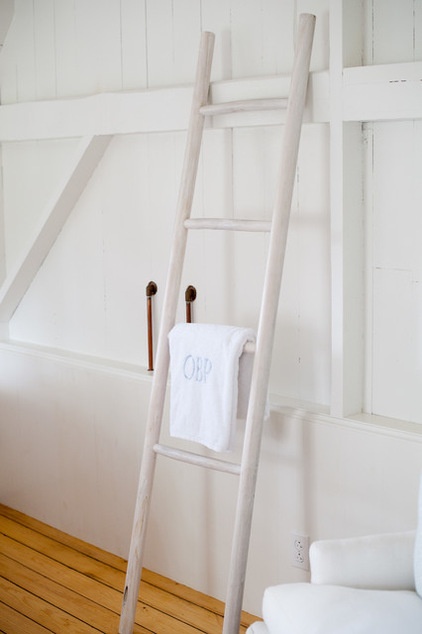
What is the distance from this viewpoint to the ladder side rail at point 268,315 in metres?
2.71

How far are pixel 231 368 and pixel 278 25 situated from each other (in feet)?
3.53

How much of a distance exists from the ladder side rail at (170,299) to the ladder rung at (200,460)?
0.06m

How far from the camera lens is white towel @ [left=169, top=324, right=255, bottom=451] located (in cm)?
278

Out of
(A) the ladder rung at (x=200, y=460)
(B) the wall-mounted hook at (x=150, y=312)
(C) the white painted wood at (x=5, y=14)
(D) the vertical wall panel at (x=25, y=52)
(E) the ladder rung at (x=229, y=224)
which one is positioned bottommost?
(A) the ladder rung at (x=200, y=460)

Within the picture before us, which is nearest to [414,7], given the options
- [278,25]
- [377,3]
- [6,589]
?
[377,3]

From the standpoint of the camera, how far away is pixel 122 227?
357 centimetres

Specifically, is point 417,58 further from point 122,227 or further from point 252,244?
point 122,227

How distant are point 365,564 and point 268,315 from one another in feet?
2.56

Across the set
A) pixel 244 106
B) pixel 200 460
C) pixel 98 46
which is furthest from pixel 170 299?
pixel 98 46

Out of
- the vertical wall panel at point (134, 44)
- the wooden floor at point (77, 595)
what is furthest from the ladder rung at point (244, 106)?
Result: the wooden floor at point (77, 595)

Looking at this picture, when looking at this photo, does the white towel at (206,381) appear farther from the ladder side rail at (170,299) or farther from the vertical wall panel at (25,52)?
the vertical wall panel at (25,52)

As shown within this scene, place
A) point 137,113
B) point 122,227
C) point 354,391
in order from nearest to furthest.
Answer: point 354,391 < point 137,113 < point 122,227

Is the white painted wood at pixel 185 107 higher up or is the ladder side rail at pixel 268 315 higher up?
the white painted wood at pixel 185 107

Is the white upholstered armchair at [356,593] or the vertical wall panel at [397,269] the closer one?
the white upholstered armchair at [356,593]
